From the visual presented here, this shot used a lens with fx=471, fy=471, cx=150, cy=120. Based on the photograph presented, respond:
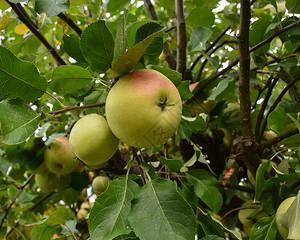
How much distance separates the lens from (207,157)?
4.99ft

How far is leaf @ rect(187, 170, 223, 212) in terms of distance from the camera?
1.09 m

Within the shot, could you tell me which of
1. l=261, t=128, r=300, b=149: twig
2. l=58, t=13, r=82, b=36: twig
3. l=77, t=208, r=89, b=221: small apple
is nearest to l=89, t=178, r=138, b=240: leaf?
l=261, t=128, r=300, b=149: twig

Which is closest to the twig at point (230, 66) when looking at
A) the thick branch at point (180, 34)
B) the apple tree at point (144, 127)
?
the apple tree at point (144, 127)

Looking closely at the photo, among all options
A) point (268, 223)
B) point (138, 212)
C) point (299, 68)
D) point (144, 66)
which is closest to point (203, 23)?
point (299, 68)

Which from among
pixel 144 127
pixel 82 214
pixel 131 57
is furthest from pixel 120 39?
pixel 82 214

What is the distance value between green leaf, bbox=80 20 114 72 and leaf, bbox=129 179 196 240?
255mm

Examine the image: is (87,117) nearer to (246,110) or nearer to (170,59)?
(246,110)

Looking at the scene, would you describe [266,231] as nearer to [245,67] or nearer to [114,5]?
[245,67]

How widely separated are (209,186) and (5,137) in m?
0.47

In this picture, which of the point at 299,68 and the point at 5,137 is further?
the point at 299,68

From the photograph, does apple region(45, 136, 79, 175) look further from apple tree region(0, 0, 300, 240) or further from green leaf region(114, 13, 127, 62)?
green leaf region(114, 13, 127, 62)

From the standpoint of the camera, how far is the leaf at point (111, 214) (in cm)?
82

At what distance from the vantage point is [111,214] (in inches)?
33.5

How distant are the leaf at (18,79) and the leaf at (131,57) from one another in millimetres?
173
